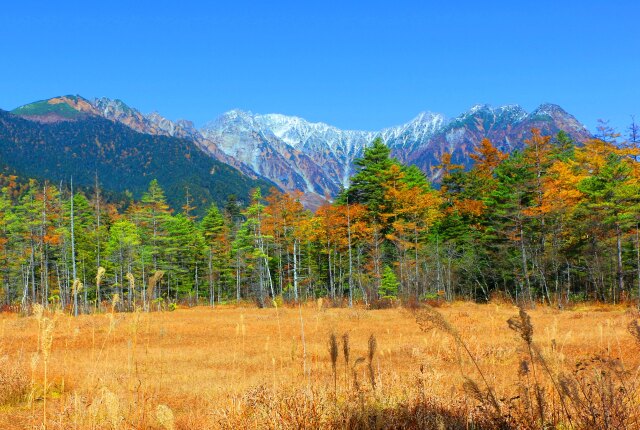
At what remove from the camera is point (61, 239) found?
41.0 metres

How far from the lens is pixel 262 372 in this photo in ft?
29.8

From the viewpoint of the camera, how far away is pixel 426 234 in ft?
121

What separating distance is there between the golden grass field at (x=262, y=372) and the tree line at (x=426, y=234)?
1076cm

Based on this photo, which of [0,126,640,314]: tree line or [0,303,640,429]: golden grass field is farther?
[0,126,640,314]: tree line

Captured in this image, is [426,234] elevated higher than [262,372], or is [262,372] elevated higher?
[426,234]

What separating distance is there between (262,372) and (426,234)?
29.6m

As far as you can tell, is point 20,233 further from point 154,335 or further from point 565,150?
point 565,150

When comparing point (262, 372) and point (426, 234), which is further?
point (426, 234)

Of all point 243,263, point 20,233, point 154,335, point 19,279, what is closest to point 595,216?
point 154,335

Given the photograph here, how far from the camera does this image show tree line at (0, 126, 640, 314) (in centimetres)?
2853

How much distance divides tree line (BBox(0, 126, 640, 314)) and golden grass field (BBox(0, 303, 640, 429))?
1076 cm

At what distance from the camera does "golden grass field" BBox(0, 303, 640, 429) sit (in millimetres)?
4129

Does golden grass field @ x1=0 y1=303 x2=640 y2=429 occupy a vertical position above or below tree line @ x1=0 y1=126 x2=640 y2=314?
below

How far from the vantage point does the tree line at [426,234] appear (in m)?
28.5
